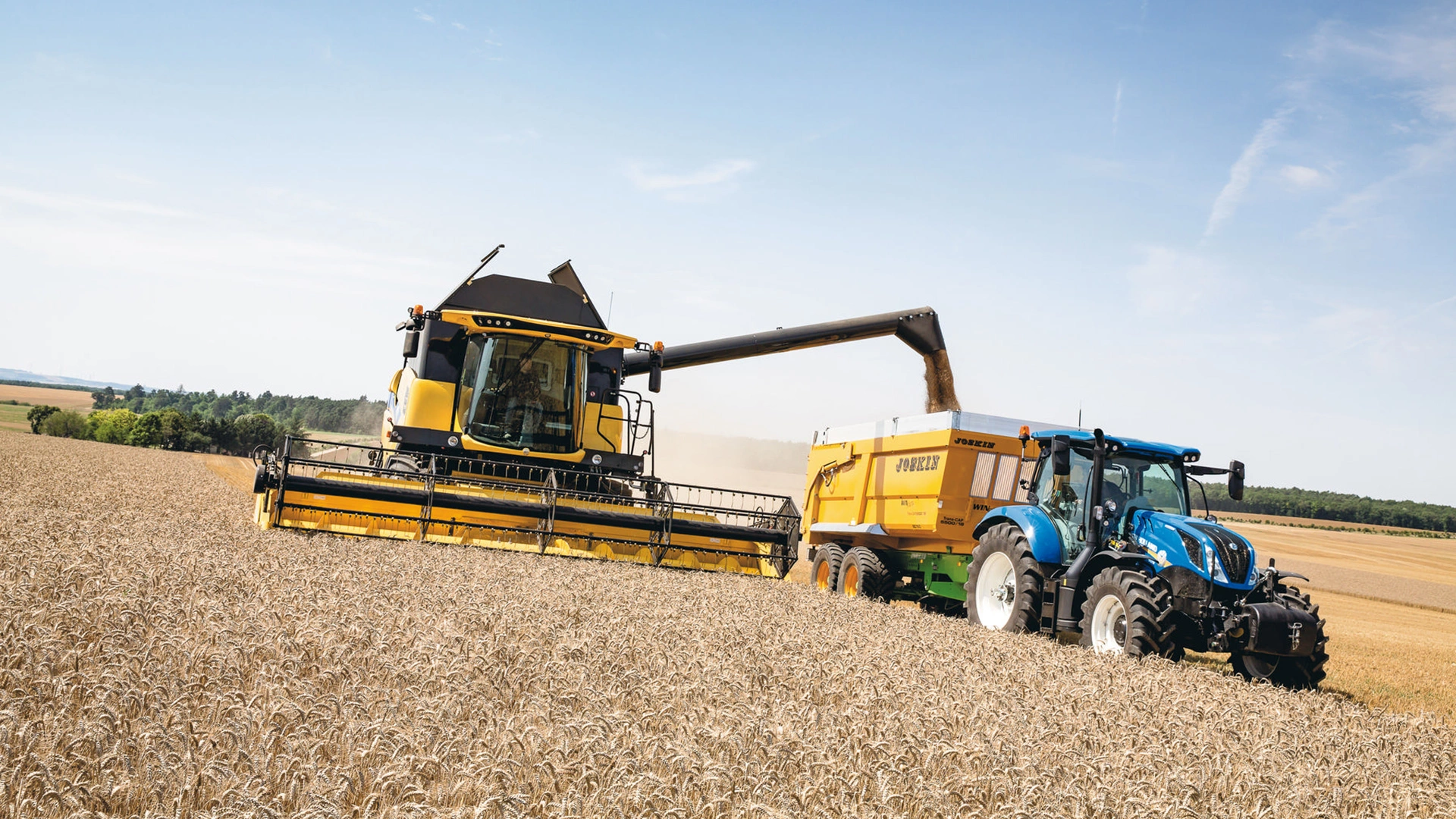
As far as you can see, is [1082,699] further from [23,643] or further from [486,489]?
[486,489]

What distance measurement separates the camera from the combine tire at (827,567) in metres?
12.1

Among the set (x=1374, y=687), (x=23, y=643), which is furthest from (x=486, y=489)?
(x=1374, y=687)

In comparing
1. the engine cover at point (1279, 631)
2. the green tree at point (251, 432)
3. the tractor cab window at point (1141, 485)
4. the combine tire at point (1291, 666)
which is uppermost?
the tractor cab window at point (1141, 485)

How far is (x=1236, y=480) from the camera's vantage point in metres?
8.15

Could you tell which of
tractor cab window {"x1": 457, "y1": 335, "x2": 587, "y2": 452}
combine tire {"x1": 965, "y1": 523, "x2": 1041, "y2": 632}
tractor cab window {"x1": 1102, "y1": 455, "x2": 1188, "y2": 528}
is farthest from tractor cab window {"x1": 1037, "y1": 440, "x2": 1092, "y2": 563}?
tractor cab window {"x1": 457, "y1": 335, "x2": 587, "y2": 452}

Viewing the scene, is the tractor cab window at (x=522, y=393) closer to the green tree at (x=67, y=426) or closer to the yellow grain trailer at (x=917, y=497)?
the yellow grain trailer at (x=917, y=497)

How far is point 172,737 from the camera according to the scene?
122 inches

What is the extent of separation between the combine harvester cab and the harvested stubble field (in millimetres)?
479

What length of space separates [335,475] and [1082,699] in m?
7.23

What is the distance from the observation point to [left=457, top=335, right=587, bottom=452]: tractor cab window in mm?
10922

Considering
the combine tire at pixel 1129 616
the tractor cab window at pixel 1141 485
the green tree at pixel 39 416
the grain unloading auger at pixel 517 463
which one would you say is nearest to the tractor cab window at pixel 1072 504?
the tractor cab window at pixel 1141 485

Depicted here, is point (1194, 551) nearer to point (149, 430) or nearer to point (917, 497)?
→ point (917, 497)

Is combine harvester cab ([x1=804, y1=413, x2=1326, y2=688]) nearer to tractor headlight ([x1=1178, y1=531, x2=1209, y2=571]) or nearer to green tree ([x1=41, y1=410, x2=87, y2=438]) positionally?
tractor headlight ([x1=1178, y1=531, x2=1209, y2=571])

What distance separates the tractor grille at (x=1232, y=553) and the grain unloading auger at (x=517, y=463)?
14.3 feet
